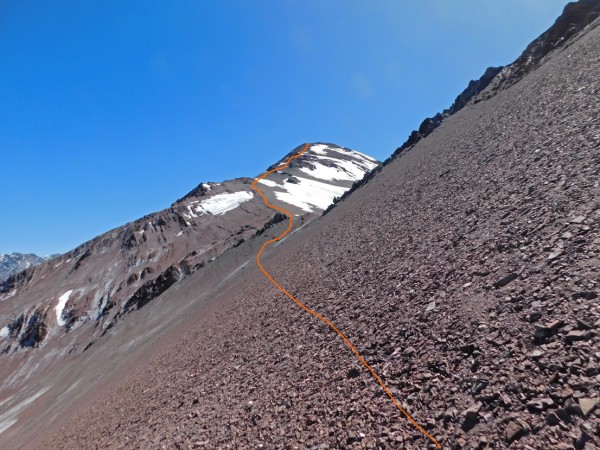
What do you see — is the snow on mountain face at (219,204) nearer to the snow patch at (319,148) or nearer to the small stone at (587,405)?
the snow patch at (319,148)

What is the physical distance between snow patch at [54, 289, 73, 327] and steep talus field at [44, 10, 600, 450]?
60919 millimetres

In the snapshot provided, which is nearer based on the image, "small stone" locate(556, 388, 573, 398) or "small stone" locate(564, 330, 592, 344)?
"small stone" locate(556, 388, 573, 398)

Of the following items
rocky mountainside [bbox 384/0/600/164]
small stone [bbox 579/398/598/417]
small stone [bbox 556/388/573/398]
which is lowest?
small stone [bbox 579/398/598/417]

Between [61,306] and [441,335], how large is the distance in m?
84.5

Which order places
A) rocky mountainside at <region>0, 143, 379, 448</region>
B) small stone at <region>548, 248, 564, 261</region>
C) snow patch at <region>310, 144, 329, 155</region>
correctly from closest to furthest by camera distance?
1. small stone at <region>548, 248, 564, 261</region>
2. rocky mountainside at <region>0, 143, 379, 448</region>
3. snow patch at <region>310, 144, 329, 155</region>

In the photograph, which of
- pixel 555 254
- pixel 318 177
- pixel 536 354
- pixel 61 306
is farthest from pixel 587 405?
pixel 318 177

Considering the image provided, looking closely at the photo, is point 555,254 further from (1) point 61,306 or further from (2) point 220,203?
(2) point 220,203

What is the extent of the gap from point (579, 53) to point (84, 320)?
257 ft

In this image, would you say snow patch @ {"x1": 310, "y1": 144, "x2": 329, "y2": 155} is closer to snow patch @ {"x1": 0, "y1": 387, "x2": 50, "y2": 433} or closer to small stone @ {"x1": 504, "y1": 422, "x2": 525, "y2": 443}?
snow patch @ {"x1": 0, "y1": 387, "x2": 50, "y2": 433}

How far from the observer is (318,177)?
123625 millimetres

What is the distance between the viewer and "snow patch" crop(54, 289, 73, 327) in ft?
223

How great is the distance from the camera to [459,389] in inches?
221

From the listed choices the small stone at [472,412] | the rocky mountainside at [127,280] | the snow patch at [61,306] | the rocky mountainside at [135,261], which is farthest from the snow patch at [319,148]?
the small stone at [472,412]

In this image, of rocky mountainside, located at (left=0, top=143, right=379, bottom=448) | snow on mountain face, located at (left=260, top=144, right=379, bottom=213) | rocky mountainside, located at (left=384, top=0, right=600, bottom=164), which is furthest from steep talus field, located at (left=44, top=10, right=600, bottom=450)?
snow on mountain face, located at (left=260, top=144, right=379, bottom=213)
